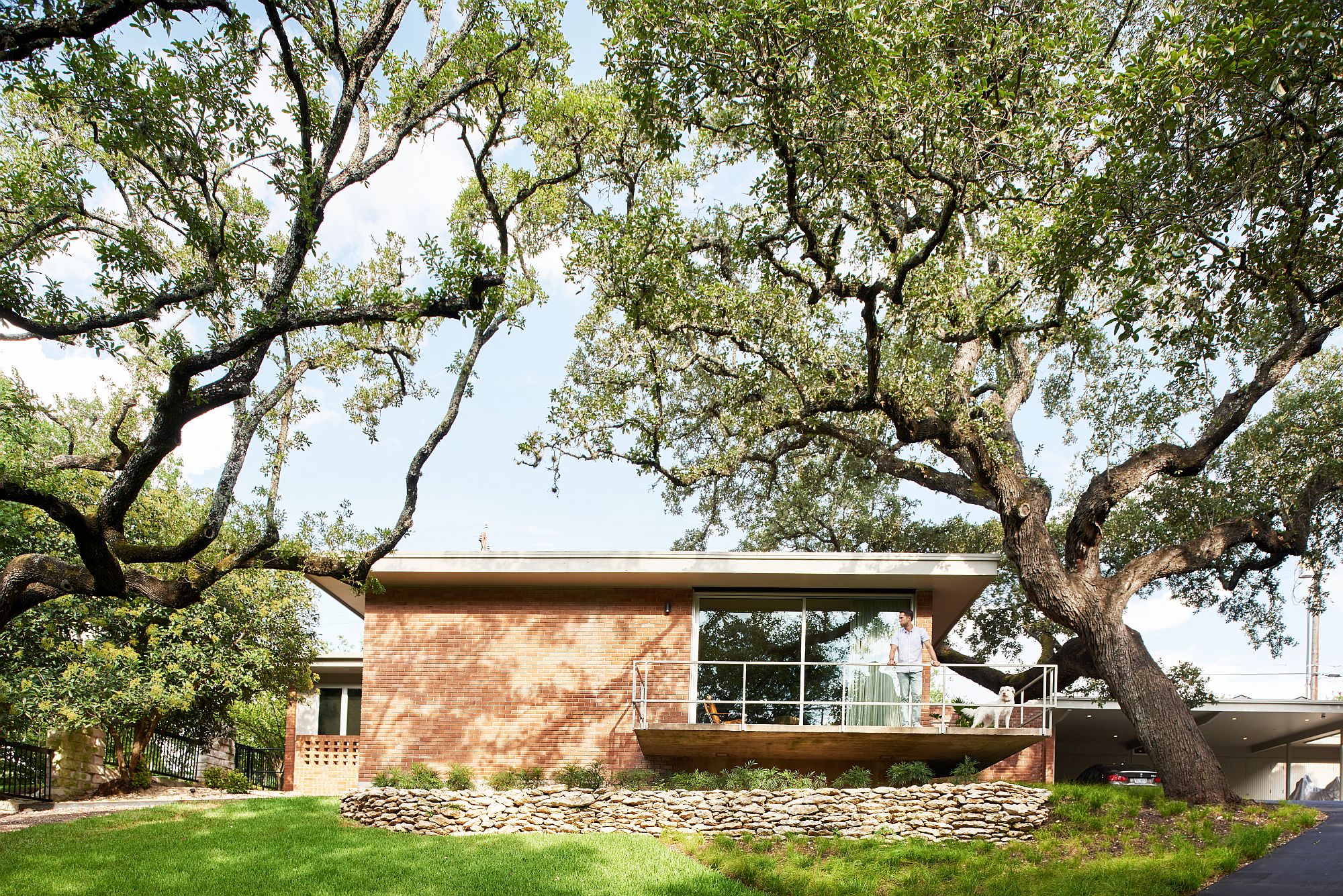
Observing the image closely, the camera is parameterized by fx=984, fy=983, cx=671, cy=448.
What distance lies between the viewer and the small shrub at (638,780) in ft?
46.9

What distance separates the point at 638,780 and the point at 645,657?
1.96 m

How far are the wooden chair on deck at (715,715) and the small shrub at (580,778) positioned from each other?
1.88 m

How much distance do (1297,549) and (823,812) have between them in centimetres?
863

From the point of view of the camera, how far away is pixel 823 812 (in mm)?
12875

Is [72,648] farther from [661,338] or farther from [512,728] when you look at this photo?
[661,338]

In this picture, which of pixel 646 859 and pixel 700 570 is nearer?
pixel 646 859

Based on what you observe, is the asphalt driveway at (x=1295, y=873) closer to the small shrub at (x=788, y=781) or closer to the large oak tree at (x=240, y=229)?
the small shrub at (x=788, y=781)

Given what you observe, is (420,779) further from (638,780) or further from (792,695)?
(792,695)

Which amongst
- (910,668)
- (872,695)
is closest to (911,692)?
(910,668)

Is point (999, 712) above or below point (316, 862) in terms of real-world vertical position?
above

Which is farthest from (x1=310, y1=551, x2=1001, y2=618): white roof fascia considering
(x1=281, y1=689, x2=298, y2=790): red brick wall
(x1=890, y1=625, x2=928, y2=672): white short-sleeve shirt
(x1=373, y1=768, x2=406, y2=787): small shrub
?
(x1=281, y1=689, x2=298, y2=790): red brick wall

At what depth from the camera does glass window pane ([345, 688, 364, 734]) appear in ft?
71.5

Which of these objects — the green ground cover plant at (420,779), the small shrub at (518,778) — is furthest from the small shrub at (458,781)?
the small shrub at (518,778)

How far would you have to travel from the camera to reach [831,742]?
565 inches
